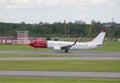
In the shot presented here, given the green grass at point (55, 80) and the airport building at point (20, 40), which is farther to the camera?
the airport building at point (20, 40)

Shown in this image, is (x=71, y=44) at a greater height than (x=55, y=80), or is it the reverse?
(x=55, y=80)

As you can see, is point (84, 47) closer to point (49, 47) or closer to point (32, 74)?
point (49, 47)

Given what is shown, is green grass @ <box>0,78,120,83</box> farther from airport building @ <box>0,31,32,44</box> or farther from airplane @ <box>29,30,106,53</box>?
airport building @ <box>0,31,32,44</box>

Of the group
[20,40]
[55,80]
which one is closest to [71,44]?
[55,80]

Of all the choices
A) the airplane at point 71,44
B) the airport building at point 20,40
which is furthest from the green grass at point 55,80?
the airport building at point 20,40

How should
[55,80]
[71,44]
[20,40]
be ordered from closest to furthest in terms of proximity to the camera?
1. [55,80]
2. [71,44]
3. [20,40]

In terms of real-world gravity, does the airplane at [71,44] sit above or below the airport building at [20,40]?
above

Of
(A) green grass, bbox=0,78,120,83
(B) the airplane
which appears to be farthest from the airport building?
(A) green grass, bbox=0,78,120,83

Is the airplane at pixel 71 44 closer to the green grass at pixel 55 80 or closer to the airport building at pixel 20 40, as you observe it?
the green grass at pixel 55 80

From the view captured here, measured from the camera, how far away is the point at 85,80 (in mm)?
27875

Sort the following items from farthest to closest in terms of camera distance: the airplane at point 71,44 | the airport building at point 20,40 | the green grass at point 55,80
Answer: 1. the airport building at point 20,40
2. the airplane at point 71,44
3. the green grass at point 55,80

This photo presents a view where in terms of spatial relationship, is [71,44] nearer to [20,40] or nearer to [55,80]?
[55,80]

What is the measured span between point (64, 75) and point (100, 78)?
119 inches

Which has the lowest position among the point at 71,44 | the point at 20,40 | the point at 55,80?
the point at 20,40
